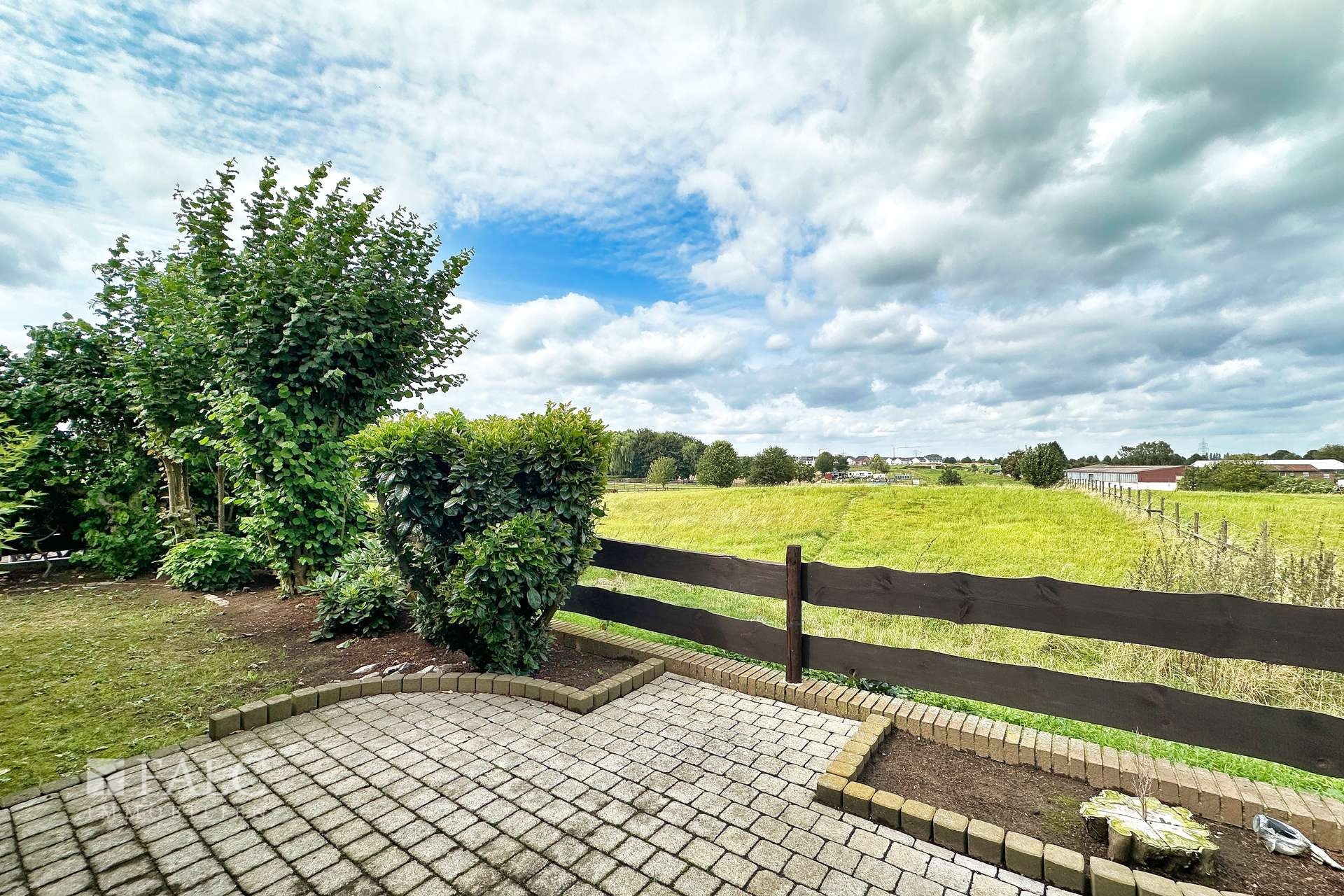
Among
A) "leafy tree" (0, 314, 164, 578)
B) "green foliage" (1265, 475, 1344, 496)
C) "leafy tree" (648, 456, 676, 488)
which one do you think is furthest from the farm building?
"leafy tree" (0, 314, 164, 578)

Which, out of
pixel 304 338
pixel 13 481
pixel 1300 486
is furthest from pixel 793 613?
pixel 1300 486

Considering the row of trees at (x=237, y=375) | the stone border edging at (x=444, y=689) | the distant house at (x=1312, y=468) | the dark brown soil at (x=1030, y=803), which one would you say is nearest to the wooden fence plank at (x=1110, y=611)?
the dark brown soil at (x=1030, y=803)

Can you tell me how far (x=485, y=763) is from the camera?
10.1 ft

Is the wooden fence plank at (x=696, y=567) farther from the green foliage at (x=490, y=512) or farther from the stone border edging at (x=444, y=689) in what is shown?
the stone border edging at (x=444, y=689)

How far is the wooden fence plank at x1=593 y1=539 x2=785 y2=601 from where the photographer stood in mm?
4160

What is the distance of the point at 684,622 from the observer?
462cm

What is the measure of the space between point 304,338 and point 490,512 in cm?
408

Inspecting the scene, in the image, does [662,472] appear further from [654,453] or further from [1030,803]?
[1030,803]

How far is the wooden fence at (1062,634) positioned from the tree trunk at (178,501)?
8.85m

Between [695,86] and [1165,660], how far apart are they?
7.27 metres

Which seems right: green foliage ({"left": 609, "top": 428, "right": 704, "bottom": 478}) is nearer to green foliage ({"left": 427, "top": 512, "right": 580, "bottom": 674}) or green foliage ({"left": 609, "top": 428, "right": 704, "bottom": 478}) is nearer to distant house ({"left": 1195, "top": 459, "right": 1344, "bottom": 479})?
distant house ({"left": 1195, "top": 459, "right": 1344, "bottom": 479})

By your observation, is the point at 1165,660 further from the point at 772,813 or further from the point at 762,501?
the point at 762,501

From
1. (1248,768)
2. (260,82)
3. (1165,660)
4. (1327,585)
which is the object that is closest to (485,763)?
(1248,768)

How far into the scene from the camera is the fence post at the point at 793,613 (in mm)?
3957
